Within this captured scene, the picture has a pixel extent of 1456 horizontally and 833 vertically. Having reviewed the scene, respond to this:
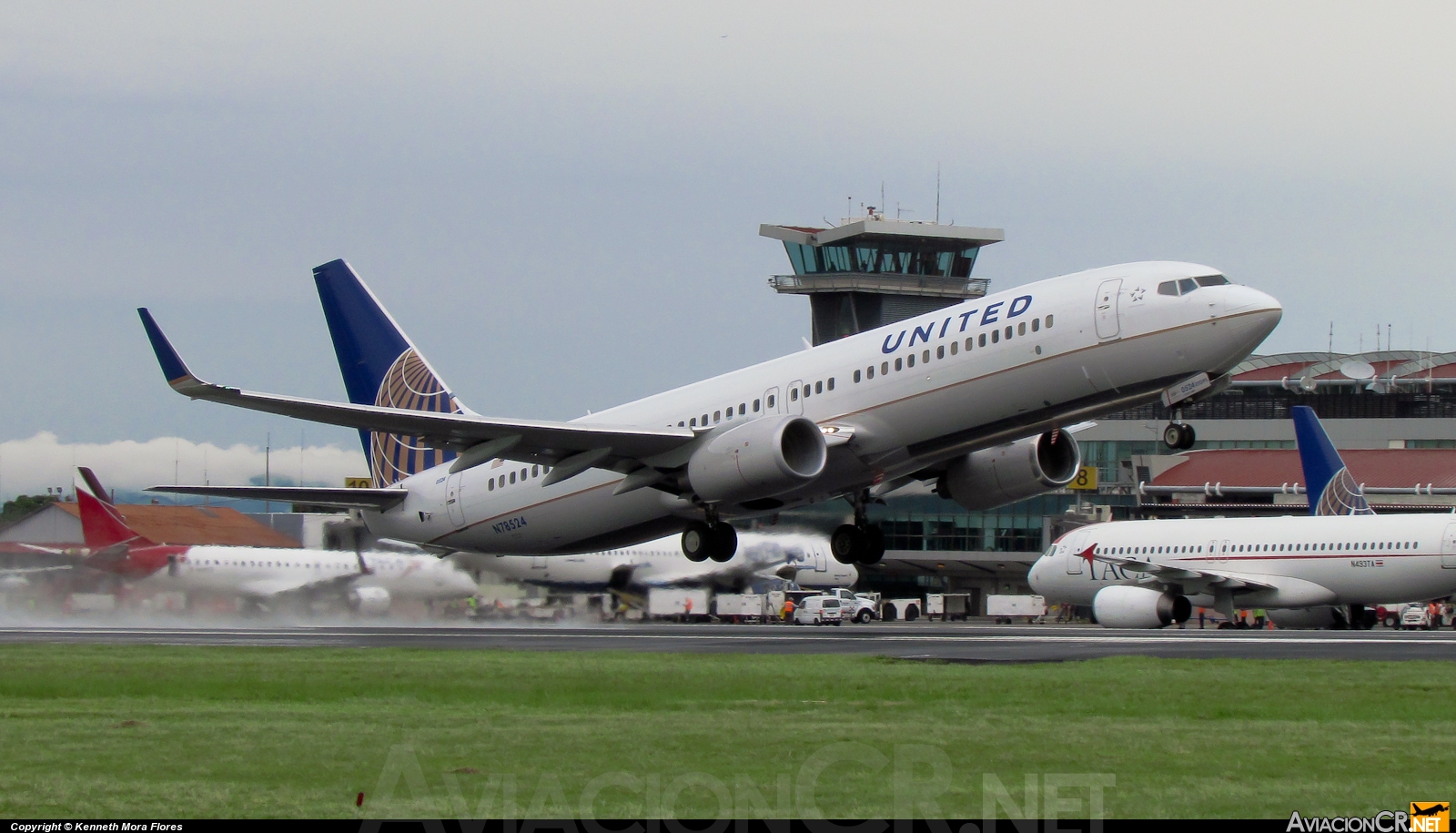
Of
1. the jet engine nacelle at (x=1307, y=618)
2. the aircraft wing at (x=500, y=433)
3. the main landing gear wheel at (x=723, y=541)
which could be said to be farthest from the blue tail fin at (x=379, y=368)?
the jet engine nacelle at (x=1307, y=618)

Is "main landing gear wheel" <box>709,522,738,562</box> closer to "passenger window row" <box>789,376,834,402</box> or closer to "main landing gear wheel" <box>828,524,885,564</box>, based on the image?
"main landing gear wheel" <box>828,524,885,564</box>

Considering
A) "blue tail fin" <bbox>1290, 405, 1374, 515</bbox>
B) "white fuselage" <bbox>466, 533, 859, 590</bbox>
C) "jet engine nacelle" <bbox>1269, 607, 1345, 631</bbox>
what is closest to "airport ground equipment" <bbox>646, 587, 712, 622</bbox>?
"white fuselage" <bbox>466, 533, 859, 590</bbox>

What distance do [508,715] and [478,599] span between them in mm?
28876

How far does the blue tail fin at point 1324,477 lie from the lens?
2712 inches

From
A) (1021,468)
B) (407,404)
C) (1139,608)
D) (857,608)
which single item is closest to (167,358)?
(407,404)

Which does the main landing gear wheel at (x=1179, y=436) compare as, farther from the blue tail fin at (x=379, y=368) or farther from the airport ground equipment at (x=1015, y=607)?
the airport ground equipment at (x=1015, y=607)

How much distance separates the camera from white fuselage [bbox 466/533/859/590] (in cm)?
4747

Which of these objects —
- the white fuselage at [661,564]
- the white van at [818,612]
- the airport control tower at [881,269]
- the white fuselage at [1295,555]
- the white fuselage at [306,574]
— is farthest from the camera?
the airport control tower at [881,269]

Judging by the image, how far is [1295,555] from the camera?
54125 millimetres

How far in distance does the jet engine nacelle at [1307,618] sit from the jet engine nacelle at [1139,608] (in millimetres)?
3639

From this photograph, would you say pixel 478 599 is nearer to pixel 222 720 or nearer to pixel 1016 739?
pixel 222 720

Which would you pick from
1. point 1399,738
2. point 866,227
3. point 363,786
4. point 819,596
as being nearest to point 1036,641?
point 1399,738

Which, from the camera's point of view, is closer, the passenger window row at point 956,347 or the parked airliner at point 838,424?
the parked airliner at point 838,424

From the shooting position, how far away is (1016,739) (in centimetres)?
1497
